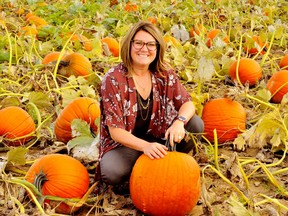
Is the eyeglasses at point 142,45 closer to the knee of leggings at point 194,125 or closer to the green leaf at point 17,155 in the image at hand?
the knee of leggings at point 194,125

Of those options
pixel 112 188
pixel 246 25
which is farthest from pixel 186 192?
pixel 246 25

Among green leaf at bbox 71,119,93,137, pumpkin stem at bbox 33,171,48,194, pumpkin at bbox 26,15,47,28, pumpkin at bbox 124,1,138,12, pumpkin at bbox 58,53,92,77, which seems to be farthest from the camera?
pumpkin at bbox 124,1,138,12

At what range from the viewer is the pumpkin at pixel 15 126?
350 cm

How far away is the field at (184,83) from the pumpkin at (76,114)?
10cm

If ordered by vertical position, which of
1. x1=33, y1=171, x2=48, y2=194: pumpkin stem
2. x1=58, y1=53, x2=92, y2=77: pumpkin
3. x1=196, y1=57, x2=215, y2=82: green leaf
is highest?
x1=196, y1=57, x2=215, y2=82: green leaf

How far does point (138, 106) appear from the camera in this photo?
301 cm

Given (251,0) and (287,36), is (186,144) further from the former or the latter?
(251,0)

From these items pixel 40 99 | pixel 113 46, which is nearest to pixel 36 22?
pixel 113 46

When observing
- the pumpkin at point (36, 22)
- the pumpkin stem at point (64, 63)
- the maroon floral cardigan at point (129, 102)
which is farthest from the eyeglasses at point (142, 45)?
the pumpkin at point (36, 22)

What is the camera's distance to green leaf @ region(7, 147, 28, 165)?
292 centimetres

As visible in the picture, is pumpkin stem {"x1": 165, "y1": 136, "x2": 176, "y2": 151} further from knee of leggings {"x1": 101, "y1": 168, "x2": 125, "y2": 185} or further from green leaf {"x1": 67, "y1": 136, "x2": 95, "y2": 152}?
green leaf {"x1": 67, "y1": 136, "x2": 95, "y2": 152}

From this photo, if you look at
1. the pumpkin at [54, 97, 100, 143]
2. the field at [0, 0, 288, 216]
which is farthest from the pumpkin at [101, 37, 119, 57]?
the pumpkin at [54, 97, 100, 143]

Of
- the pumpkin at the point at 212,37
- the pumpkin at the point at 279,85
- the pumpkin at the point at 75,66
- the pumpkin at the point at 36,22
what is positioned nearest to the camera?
the pumpkin at the point at 279,85

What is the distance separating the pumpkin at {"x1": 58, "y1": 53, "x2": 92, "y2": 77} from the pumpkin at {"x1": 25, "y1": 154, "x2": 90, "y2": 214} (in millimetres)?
1789
